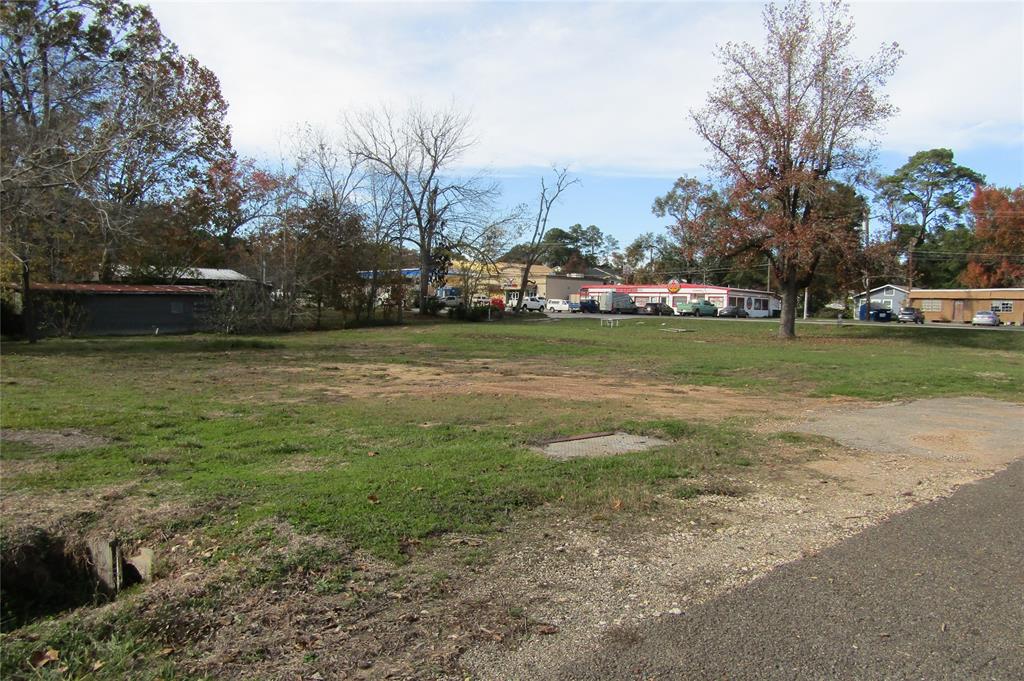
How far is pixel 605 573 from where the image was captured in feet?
14.8

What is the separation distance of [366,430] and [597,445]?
3039 mm

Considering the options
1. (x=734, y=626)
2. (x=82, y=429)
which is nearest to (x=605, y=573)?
(x=734, y=626)

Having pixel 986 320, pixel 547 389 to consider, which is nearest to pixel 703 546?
pixel 547 389

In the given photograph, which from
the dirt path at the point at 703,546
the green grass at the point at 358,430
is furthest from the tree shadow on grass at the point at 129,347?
the dirt path at the point at 703,546

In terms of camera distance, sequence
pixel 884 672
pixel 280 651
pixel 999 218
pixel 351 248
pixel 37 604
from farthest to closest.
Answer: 1. pixel 999 218
2. pixel 351 248
3. pixel 37 604
4. pixel 280 651
5. pixel 884 672

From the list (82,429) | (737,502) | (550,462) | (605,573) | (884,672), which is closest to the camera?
(884,672)

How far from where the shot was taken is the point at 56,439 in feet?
27.6

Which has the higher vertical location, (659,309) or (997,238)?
(997,238)

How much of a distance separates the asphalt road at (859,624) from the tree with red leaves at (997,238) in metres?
88.5

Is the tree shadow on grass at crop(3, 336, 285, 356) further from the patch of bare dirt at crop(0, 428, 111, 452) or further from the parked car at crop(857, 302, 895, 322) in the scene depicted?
the parked car at crop(857, 302, 895, 322)

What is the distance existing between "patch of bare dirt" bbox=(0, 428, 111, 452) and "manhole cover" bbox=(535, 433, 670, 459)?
17.2 feet

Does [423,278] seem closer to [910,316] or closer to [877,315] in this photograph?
[910,316]

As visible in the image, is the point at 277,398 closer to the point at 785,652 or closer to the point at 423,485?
the point at 423,485

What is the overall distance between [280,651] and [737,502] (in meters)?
4.07
